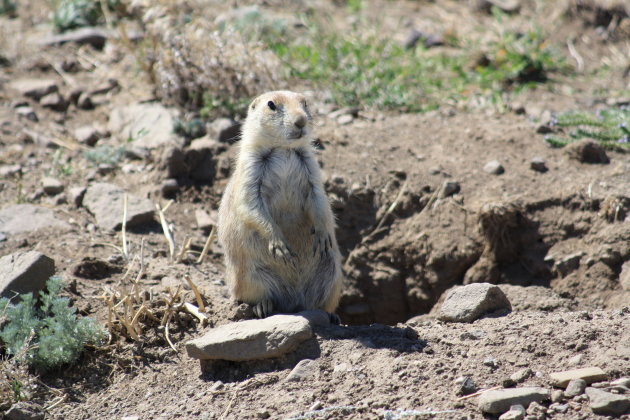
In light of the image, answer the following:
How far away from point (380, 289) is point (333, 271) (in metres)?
1.77

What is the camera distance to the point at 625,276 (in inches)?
222

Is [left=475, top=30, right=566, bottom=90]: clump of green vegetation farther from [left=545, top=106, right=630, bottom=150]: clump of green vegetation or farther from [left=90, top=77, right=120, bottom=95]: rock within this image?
[left=90, top=77, right=120, bottom=95]: rock

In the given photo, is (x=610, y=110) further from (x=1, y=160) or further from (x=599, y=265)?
(x=1, y=160)

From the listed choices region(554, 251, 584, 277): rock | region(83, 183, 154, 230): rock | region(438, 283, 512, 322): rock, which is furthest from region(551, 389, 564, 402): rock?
region(83, 183, 154, 230): rock

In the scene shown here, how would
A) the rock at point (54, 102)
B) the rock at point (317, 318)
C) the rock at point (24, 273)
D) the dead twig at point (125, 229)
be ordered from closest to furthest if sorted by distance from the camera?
1. the rock at point (317, 318)
2. the rock at point (24, 273)
3. the dead twig at point (125, 229)
4. the rock at point (54, 102)

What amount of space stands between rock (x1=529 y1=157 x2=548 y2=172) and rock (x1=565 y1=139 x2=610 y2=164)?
1.02 ft

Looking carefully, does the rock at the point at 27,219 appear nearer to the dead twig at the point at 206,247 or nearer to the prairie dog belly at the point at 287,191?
the dead twig at the point at 206,247

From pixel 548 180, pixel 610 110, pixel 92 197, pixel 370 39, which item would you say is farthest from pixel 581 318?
pixel 370 39

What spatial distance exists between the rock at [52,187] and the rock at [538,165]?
4.67 metres

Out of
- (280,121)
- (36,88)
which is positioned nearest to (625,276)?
(280,121)

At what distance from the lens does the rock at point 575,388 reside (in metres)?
3.64

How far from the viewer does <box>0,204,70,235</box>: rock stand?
621 cm

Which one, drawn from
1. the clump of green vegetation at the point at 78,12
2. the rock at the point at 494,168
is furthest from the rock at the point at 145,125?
the rock at the point at 494,168

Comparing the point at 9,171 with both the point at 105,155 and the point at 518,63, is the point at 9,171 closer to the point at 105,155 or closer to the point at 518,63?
the point at 105,155
